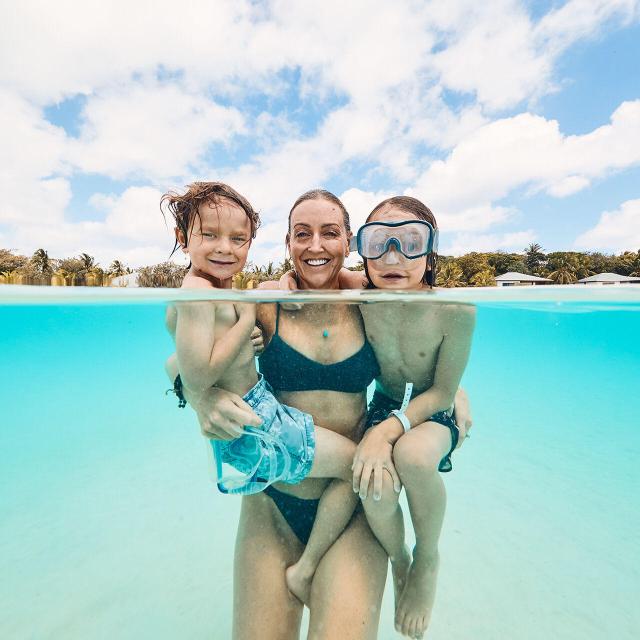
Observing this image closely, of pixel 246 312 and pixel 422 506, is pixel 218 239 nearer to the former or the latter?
pixel 246 312

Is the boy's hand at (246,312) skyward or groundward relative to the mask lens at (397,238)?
groundward

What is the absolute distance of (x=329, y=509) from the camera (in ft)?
9.30

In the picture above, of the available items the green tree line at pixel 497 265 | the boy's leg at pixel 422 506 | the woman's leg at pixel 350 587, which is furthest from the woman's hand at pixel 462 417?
the green tree line at pixel 497 265

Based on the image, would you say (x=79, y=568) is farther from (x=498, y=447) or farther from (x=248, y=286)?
(x=498, y=447)

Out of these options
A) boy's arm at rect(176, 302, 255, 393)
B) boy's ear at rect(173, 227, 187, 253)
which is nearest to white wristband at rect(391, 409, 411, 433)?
boy's arm at rect(176, 302, 255, 393)

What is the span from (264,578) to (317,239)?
2.49m

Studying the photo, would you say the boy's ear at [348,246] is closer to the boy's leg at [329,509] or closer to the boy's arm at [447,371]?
the boy's arm at [447,371]

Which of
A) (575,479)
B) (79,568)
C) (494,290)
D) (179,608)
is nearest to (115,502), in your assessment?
(79,568)

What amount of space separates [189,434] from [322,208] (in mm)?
9193

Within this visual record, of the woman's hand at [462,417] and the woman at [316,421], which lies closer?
the woman at [316,421]

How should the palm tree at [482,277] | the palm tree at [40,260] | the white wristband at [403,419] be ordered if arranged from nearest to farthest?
the white wristband at [403,419], the palm tree at [482,277], the palm tree at [40,260]

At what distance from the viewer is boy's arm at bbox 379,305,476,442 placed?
2.93 m

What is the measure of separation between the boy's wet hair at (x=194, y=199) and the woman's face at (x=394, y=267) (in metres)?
1.08

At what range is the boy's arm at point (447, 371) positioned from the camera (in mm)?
2932
